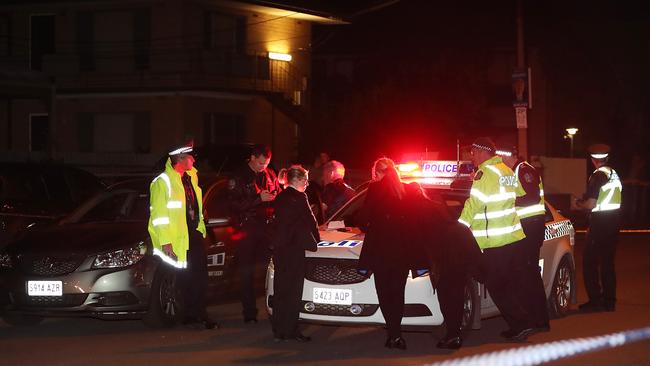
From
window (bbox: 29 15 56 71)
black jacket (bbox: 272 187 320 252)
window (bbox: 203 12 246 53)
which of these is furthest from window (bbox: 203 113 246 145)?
black jacket (bbox: 272 187 320 252)

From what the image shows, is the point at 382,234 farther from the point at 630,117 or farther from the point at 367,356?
the point at 630,117

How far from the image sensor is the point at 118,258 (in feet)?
35.3

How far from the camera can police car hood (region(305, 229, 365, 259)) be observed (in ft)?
33.2

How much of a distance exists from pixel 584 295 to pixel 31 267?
7263 mm

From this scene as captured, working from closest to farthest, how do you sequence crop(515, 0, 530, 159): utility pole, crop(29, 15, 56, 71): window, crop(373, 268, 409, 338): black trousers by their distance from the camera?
crop(373, 268, 409, 338): black trousers, crop(515, 0, 530, 159): utility pole, crop(29, 15, 56, 71): window

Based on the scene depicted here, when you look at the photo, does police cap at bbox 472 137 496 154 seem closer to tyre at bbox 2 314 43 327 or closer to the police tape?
the police tape

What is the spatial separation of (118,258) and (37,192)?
17.2 ft

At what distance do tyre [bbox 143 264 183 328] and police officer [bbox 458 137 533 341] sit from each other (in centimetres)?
306

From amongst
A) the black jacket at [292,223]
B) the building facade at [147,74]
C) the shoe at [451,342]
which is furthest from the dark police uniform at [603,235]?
the building facade at [147,74]

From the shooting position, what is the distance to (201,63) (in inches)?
1393

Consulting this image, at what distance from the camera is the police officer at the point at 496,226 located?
10344mm

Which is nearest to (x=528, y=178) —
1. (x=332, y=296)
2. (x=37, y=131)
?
(x=332, y=296)

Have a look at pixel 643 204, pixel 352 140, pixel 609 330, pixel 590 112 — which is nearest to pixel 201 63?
pixel 352 140

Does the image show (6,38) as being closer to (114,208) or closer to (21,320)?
(114,208)
